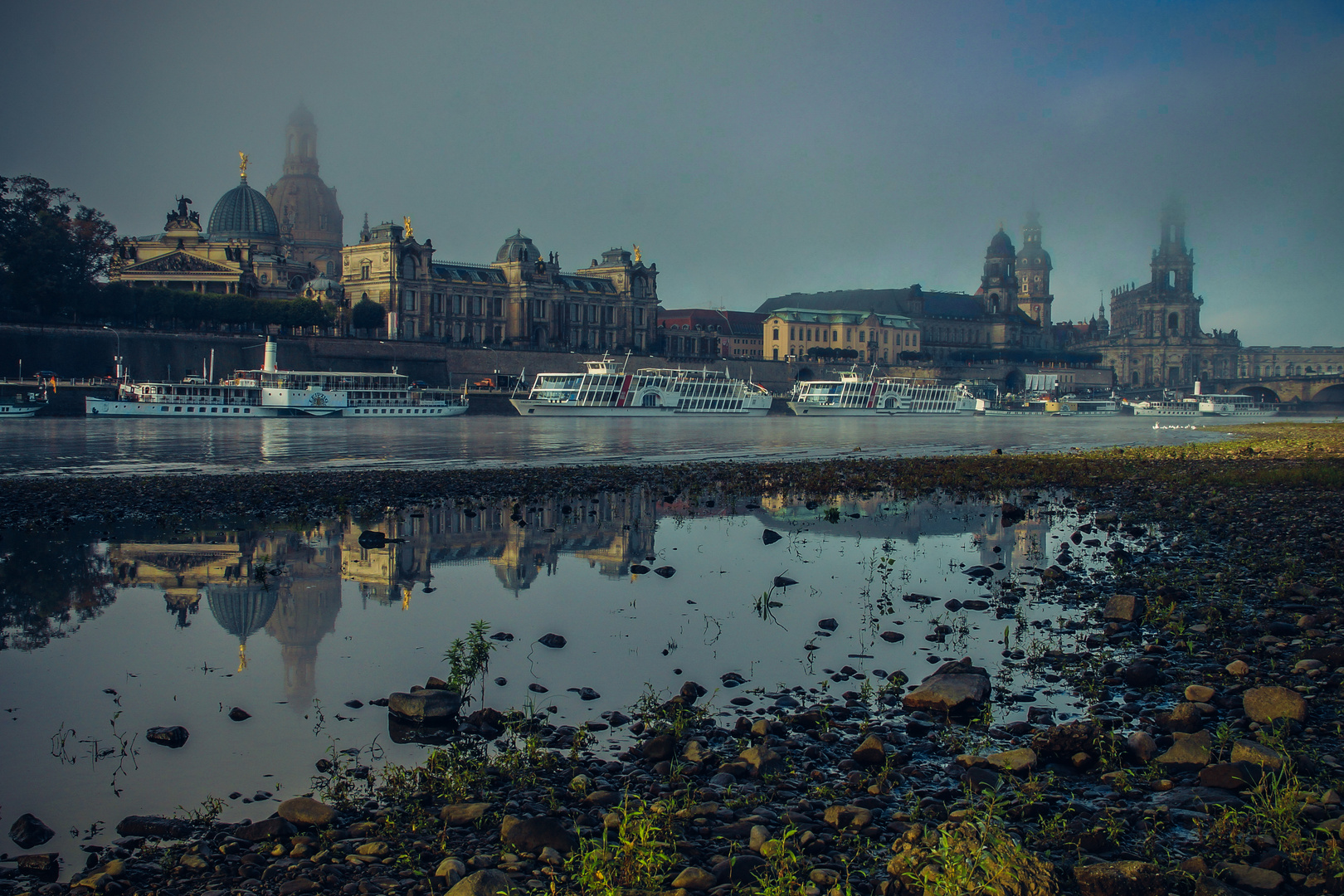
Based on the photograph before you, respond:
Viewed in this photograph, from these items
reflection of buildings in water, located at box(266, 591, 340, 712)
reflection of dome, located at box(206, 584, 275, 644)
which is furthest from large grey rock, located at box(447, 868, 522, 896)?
reflection of dome, located at box(206, 584, 275, 644)

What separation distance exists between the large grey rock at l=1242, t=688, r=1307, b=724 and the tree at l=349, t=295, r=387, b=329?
122 m

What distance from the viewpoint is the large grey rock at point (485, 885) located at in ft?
19.8

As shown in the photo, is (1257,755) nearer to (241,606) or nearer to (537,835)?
(537,835)

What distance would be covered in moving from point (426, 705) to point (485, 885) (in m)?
3.37

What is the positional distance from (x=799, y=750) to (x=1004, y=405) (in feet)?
545

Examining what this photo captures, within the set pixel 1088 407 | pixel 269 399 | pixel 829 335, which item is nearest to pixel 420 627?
pixel 269 399

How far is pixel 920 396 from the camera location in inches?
5576

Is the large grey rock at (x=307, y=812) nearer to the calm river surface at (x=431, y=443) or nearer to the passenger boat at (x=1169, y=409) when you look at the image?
the calm river surface at (x=431, y=443)

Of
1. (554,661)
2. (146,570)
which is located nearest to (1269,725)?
(554,661)

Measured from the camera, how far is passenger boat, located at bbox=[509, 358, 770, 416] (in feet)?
348

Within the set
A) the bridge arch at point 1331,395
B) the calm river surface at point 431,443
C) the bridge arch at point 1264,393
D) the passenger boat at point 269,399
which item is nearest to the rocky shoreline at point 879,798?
the calm river surface at point 431,443

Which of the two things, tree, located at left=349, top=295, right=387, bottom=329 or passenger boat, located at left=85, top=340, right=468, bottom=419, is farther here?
tree, located at left=349, top=295, right=387, bottom=329

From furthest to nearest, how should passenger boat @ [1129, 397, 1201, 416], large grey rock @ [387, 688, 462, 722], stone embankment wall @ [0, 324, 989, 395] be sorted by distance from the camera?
1. passenger boat @ [1129, 397, 1201, 416]
2. stone embankment wall @ [0, 324, 989, 395]
3. large grey rock @ [387, 688, 462, 722]

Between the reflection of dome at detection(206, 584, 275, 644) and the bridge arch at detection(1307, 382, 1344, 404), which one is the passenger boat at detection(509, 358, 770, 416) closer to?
the reflection of dome at detection(206, 584, 275, 644)
